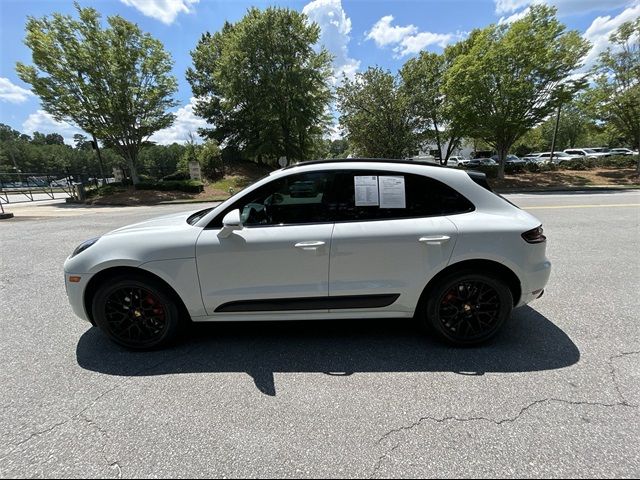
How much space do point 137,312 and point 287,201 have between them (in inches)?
67.3

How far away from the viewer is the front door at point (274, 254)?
8.70ft

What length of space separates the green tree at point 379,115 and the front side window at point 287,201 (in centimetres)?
2003

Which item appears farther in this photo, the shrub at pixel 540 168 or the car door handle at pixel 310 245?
the shrub at pixel 540 168

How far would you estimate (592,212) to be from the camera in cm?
950

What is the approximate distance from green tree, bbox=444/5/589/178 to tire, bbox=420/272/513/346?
66.0ft

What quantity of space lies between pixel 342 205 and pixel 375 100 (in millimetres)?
20903

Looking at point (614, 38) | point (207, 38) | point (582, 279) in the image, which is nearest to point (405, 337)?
point (582, 279)

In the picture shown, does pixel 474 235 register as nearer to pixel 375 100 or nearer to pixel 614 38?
pixel 375 100

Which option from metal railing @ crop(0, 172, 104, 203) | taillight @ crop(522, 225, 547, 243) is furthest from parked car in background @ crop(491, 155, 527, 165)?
metal railing @ crop(0, 172, 104, 203)

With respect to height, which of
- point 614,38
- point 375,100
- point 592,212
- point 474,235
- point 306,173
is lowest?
point 592,212

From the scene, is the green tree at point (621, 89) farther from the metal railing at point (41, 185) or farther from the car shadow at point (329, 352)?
the metal railing at point (41, 185)

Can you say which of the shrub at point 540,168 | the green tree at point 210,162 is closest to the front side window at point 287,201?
the green tree at point 210,162

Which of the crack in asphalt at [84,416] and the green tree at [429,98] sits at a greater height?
the green tree at [429,98]

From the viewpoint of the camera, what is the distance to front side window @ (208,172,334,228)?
278 centimetres
